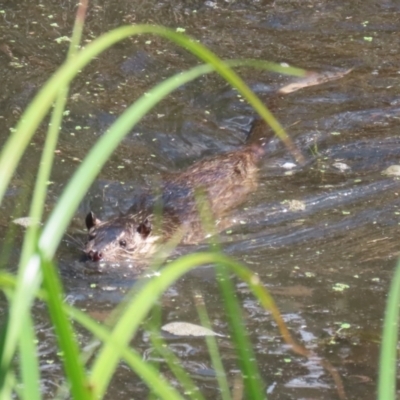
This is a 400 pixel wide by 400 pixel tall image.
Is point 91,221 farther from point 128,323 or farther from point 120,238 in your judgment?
point 128,323

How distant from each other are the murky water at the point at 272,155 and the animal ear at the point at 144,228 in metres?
0.49

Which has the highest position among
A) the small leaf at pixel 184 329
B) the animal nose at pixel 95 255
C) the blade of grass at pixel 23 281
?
the animal nose at pixel 95 255

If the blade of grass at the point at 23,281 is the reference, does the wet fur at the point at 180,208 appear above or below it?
above

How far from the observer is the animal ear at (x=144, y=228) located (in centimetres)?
614

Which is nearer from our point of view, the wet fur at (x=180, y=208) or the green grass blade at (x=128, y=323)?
the green grass blade at (x=128, y=323)

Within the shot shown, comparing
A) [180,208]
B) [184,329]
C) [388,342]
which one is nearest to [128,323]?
[388,342]

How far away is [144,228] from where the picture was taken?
243 inches

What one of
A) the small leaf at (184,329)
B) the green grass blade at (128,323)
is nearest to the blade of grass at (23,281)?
the green grass blade at (128,323)

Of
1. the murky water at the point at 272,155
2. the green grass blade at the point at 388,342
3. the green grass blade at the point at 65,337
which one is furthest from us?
the murky water at the point at 272,155

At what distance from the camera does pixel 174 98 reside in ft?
27.0

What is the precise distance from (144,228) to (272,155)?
1.67m

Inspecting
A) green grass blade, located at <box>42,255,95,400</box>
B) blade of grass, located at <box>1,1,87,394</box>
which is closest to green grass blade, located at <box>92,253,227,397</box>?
green grass blade, located at <box>42,255,95,400</box>

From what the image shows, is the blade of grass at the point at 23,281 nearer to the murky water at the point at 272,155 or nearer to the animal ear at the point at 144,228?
the murky water at the point at 272,155

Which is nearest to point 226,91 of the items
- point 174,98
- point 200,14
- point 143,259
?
point 174,98
